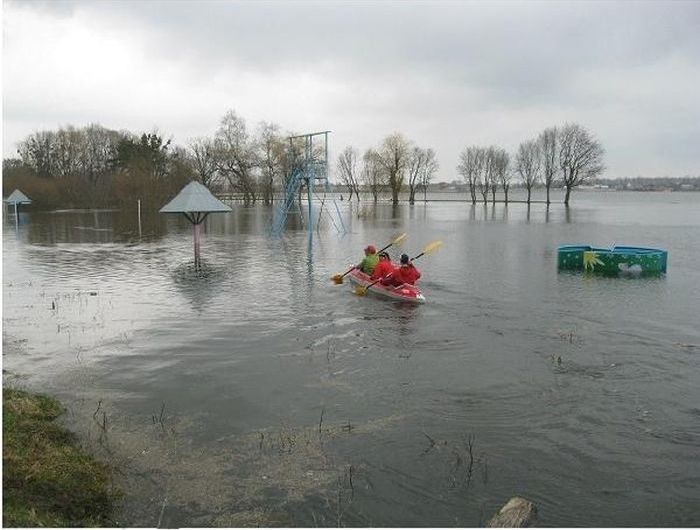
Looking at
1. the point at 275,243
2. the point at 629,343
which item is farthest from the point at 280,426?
the point at 275,243

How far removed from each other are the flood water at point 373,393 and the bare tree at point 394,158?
3033 inches

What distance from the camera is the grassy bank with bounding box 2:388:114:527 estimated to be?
531 centimetres

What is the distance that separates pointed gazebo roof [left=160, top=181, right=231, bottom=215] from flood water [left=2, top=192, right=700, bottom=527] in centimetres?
478

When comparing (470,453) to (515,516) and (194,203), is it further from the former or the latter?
(194,203)

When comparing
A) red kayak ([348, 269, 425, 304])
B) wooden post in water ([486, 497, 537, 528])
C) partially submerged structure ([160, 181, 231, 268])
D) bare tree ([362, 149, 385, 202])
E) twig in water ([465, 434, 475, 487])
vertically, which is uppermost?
bare tree ([362, 149, 385, 202])

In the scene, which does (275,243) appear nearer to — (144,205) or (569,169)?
(144,205)

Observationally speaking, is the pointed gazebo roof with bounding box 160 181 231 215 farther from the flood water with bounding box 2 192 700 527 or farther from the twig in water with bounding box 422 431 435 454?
the twig in water with bounding box 422 431 435 454

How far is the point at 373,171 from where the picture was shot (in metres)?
98.7

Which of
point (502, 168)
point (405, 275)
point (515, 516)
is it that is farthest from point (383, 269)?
point (502, 168)

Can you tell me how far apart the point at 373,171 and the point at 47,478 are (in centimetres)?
9461

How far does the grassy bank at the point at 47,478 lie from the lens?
17.4ft

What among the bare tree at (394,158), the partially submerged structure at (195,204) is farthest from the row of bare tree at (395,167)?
the partially submerged structure at (195,204)

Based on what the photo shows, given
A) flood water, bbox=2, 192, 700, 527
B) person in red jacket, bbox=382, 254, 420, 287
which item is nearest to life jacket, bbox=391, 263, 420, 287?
person in red jacket, bbox=382, 254, 420, 287

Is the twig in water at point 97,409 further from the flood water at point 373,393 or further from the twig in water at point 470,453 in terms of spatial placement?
the twig in water at point 470,453
